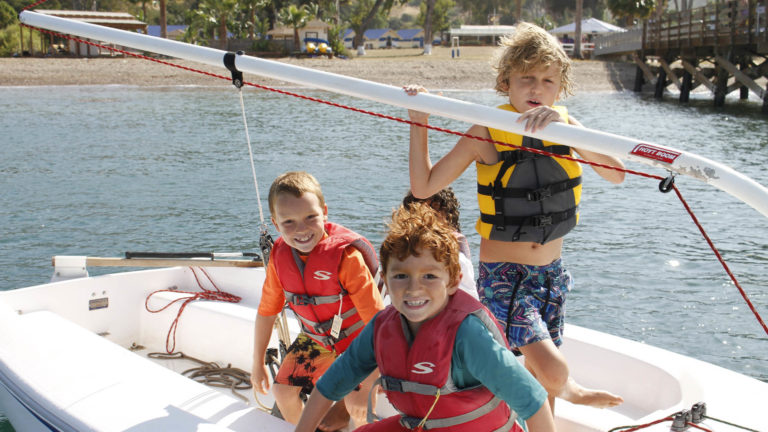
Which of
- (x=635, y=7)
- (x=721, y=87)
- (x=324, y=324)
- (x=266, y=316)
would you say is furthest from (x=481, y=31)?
(x=324, y=324)

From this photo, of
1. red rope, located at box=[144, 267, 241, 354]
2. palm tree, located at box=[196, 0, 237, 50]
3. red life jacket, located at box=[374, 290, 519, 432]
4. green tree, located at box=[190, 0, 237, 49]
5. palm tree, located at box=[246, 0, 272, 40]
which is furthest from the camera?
palm tree, located at box=[246, 0, 272, 40]

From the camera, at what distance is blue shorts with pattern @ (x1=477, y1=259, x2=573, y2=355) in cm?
276

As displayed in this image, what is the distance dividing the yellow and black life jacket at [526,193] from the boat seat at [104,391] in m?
1.16

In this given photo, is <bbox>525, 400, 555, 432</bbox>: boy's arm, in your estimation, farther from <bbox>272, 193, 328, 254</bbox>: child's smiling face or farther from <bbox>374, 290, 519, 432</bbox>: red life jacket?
<bbox>272, 193, 328, 254</bbox>: child's smiling face

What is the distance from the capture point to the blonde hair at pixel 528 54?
2.79m

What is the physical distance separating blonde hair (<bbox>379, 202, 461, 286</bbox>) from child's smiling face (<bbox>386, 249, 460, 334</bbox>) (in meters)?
0.02

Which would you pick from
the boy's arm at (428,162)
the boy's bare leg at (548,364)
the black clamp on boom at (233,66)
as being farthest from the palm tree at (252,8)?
the boy's bare leg at (548,364)

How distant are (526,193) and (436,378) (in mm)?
919

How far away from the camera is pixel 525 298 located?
9.33ft

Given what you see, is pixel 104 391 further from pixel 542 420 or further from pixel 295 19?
pixel 295 19

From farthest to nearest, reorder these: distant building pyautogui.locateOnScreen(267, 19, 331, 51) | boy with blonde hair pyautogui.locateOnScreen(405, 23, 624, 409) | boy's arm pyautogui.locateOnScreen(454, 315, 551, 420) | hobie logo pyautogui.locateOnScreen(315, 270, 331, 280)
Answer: distant building pyautogui.locateOnScreen(267, 19, 331, 51)
hobie logo pyautogui.locateOnScreen(315, 270, 331, 280)
boy with blonde hair pyautogui.locateOnScreen(405, 23, 624, 409)
boy's arm pyautogui.locateOnScreen(454, 315, 551, 420)

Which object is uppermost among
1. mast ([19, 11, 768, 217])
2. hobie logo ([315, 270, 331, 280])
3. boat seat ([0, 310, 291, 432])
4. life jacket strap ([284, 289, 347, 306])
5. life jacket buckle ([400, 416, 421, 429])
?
mast ([19, 11, 768, 217])

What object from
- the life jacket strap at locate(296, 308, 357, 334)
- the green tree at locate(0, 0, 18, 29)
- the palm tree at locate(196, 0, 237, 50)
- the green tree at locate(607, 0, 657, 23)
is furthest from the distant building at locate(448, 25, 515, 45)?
the life jacket strap at locate(296, 308, 357, 334)

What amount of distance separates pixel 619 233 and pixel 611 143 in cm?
856
